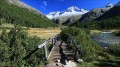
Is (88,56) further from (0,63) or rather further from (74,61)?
(0,63)

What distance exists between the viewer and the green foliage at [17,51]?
16.4 m

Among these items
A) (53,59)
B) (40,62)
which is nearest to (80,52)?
(53,59)

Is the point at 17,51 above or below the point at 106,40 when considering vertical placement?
above

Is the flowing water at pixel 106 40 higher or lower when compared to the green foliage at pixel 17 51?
lower

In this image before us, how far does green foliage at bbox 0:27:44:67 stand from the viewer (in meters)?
16.4

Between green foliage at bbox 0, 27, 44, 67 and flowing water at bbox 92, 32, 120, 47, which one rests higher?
green foliage at bbox 0, 27, 44, 67

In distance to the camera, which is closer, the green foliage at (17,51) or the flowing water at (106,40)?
the green foliage at (17,51)

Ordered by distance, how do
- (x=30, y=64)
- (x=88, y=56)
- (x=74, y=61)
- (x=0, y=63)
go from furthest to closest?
1. (x=88, y=56)
2. (x=74, y=61)
3. (x=30, y=64)
4. (x=0, y=63)

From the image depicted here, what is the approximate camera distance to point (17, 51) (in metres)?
17.1

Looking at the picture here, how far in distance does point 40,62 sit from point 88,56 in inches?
238

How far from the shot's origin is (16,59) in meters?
16.8

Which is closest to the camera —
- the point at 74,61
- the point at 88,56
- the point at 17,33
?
the point at 17,33

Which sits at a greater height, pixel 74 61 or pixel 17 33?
pixel 17 33

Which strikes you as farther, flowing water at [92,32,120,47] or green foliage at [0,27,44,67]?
flowing water at [92,32,120,47]
